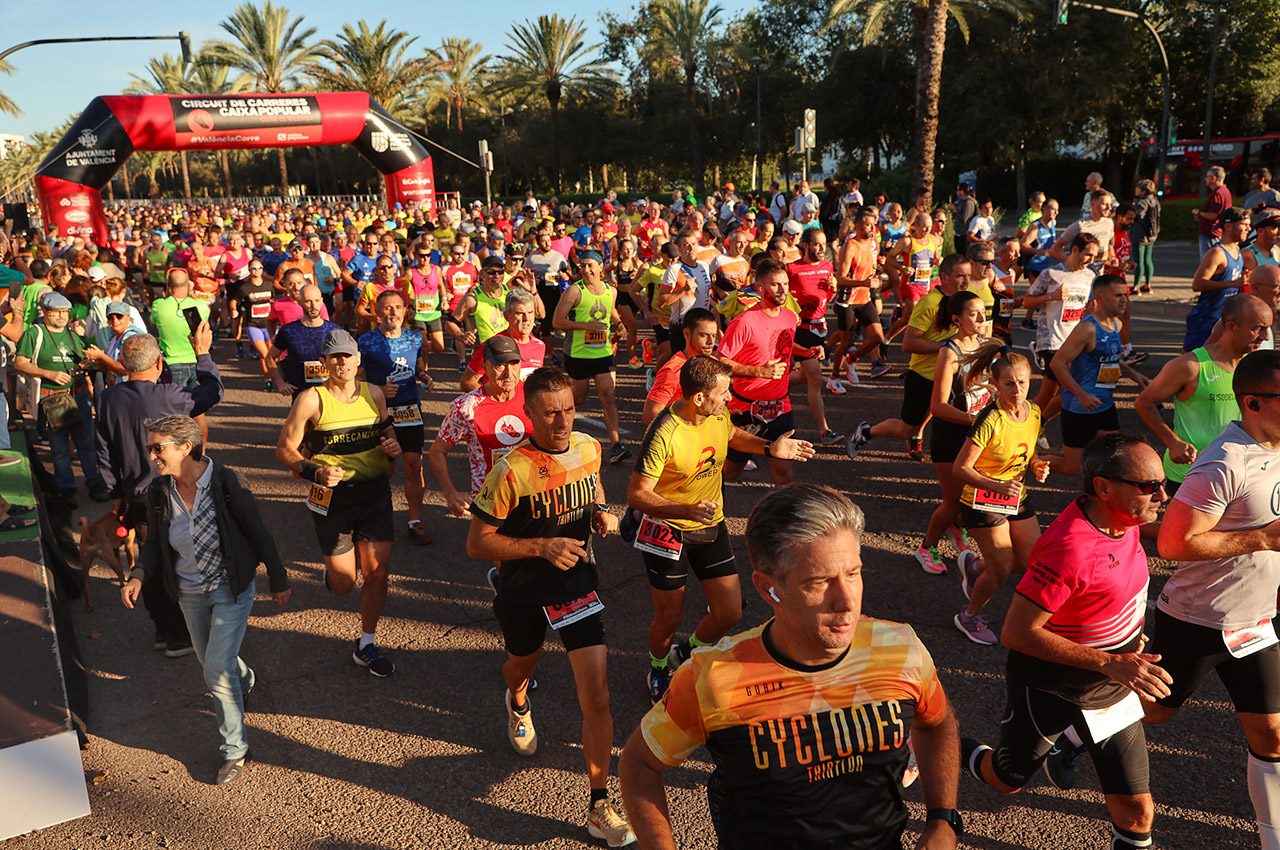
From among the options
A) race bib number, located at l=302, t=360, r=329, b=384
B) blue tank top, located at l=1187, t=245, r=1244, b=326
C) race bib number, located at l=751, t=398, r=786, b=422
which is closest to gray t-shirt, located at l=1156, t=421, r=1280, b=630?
race bib number, located at l=751, t=398, r=786, b=422

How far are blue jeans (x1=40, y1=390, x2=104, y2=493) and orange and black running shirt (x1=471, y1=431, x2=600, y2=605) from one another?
18.0ft

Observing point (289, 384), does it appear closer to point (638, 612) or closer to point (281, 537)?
point (281, 537)

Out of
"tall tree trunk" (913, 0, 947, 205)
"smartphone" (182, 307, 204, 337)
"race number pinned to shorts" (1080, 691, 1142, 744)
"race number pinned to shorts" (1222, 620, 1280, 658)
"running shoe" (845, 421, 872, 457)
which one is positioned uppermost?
"tall tree trunk" (913, 0, 947, 205)

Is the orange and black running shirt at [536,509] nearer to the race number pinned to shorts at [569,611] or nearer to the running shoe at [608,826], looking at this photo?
the race number pinned to shorts at [569,611]

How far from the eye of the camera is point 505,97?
189 feet

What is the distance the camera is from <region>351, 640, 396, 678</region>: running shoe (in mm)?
5402

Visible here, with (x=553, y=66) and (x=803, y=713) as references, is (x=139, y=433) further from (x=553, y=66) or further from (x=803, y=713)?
(x=553, y=66)

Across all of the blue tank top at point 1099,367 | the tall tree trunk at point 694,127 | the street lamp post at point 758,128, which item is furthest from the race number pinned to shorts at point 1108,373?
the tall tree trunk at point 694,127

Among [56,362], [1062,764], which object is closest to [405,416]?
[56,362]

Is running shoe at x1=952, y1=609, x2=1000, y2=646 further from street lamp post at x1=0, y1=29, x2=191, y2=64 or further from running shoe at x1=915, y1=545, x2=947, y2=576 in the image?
street lamp post at x1=0, y1=29, x2=191, y2=64

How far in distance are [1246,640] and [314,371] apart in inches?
259

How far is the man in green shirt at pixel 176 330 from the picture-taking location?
891 centimetres

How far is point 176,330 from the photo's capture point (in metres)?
9.05

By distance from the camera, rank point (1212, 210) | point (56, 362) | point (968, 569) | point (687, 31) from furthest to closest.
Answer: point (687, 31), point (1212, 210), point (56, 362), point (968, 569)
